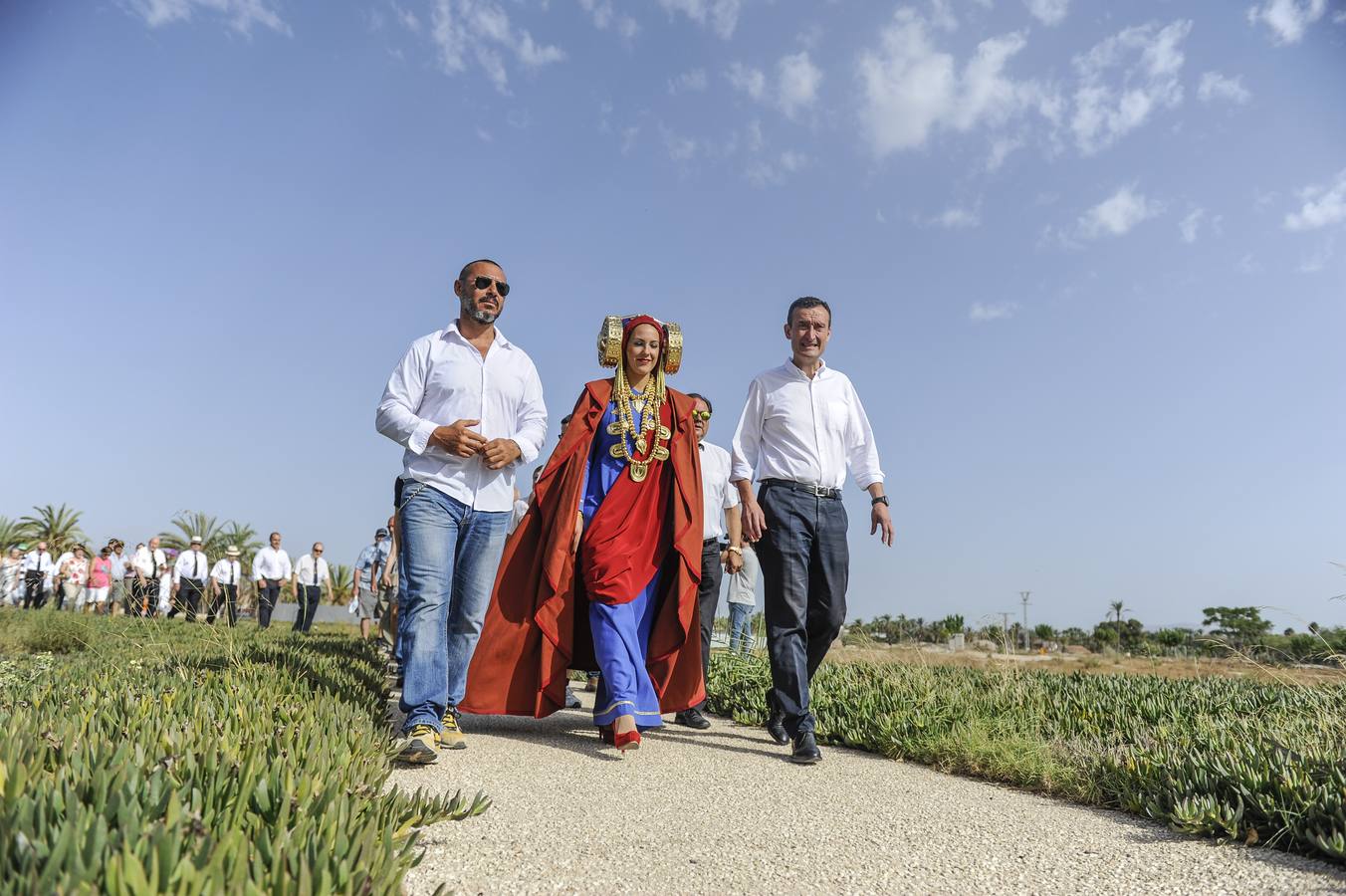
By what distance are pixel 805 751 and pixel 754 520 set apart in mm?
1179

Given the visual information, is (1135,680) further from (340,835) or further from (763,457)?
(340,835)

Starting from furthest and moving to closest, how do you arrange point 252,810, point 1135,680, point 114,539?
point 114,539 → point 1135,680 → point 252,810

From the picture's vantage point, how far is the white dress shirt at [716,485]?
7.11 meters

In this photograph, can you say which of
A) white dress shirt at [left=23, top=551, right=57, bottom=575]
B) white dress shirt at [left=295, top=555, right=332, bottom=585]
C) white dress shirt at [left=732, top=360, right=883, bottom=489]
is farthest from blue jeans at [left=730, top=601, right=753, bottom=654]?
white dress shirt at [left=23, top=551, right=57, bottom=575]

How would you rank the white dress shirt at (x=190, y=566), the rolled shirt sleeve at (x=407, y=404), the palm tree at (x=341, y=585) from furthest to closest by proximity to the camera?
the palm tree at (x=341, y=585) → the white dress shirt at (x=190, y=566) → the rolled shirt sleeve at (x=407, y=404)

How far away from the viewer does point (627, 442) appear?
4926mm

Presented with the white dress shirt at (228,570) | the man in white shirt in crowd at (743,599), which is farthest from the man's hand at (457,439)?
the white dress shirt at (228,570)

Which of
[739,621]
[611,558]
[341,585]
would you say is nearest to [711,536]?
[611,558]

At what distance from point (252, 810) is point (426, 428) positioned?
247 cm

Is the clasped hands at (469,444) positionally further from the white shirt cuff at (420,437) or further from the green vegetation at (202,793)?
the green vegetation at (202,793)

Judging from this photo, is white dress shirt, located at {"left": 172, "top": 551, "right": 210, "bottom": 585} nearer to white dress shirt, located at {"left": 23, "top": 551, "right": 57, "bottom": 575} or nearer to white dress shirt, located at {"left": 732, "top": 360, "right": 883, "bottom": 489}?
white dress shirt, located at {"left": 23, "top": 551, "right": 57, "bottom": 575}

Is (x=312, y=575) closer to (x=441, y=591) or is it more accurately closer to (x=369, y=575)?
(x=369, y=575)

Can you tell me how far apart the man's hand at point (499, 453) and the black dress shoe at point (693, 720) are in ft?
6.74

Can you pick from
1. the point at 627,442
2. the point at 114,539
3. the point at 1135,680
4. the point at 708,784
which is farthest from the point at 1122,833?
the point at 114,539
